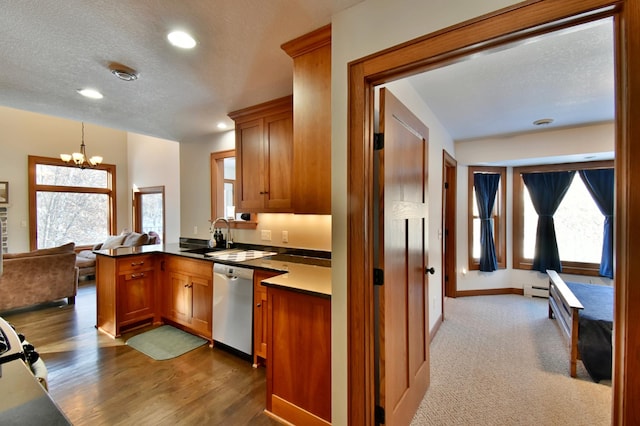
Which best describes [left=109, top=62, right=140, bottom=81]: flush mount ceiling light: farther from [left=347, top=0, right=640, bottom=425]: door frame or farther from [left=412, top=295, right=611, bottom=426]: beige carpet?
[left=412, top=295, right=611, bottom=426]: beige carpet

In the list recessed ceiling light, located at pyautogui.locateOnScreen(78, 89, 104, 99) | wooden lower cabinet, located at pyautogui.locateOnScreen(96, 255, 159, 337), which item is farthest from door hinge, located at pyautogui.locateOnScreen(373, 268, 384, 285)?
wooden lower cabinet, located at pyautogui.locateOnScreen(96, 255, 159, 337)

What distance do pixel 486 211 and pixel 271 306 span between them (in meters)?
4.25

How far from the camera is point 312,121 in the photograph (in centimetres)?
170

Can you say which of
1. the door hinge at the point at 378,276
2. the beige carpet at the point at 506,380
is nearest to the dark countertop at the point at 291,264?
the door hinge at the point at 378,276

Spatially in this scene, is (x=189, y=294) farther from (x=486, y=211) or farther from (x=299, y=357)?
(x=486, y=211)

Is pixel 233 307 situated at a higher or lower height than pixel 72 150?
lower

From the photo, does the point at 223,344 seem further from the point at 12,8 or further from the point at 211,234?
the point at 12,8

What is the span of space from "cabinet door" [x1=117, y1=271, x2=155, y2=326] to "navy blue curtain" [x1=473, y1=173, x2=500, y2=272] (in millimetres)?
4937

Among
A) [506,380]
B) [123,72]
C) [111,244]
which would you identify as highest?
[123,72]

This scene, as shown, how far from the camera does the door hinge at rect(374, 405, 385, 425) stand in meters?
1.47

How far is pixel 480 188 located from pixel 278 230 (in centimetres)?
363

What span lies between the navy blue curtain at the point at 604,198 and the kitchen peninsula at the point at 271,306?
428cm

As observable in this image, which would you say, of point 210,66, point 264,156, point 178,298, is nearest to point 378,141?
point 210,66

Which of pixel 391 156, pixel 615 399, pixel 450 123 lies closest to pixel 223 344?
pixel 391 156
